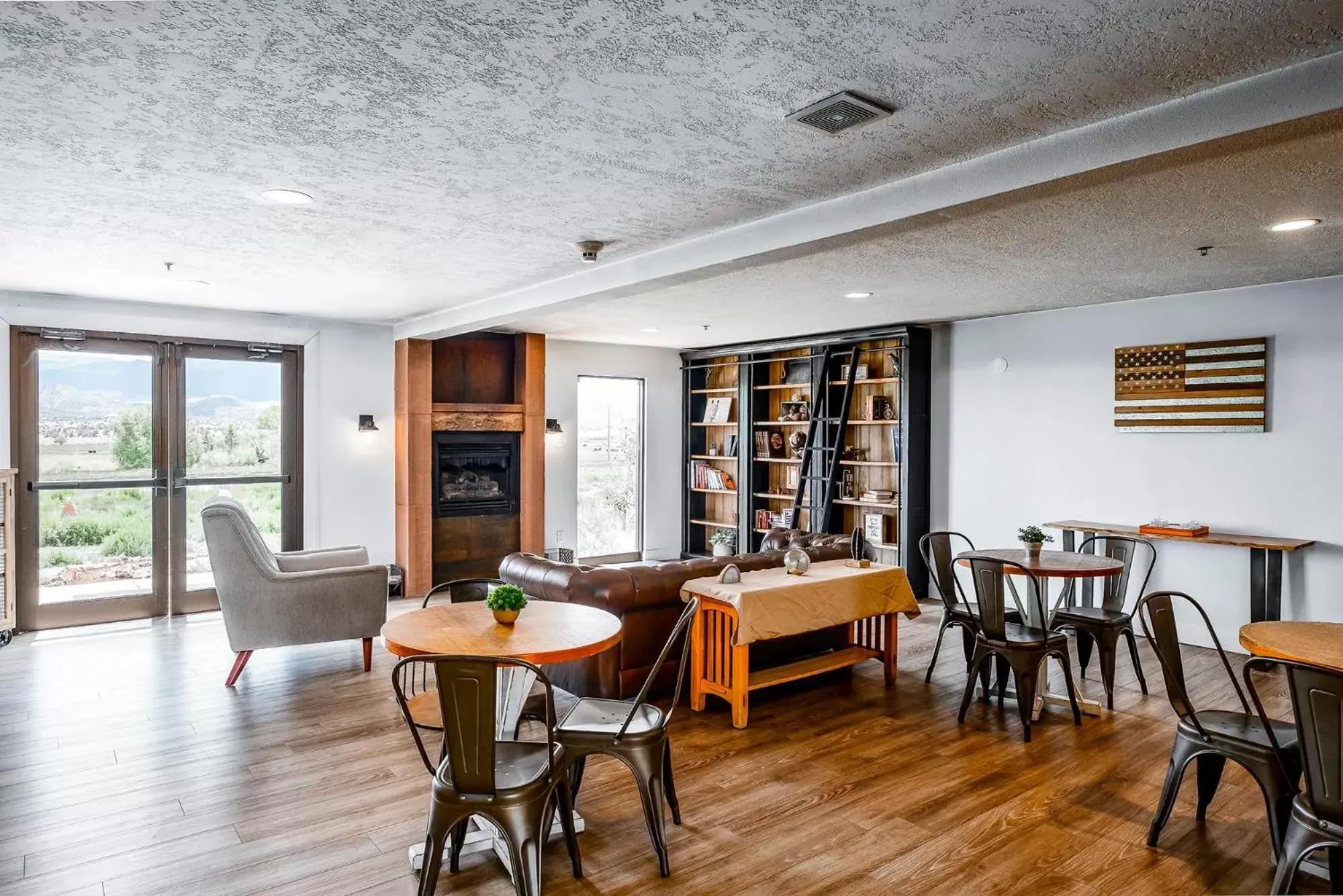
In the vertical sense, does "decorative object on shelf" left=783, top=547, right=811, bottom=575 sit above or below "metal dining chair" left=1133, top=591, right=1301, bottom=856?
above

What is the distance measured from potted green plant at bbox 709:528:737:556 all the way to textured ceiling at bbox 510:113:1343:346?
7.28ft

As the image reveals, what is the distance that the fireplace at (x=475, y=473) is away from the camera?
771 cm

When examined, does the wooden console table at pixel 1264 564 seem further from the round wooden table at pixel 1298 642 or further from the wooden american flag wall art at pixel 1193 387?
the round wooden table at pixel 1298 642

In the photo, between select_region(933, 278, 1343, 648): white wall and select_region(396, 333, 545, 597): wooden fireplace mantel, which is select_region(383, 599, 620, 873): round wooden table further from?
select_region(933, 278, 1343, 648): white wall

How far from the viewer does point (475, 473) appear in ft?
26.0

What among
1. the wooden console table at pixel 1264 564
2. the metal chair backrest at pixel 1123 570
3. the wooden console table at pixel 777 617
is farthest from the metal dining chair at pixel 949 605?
the wooden console table at pixel 1264 564

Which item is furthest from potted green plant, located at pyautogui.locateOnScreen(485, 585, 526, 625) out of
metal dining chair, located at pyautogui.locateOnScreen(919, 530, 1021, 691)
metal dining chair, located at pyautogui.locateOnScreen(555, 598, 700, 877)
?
metal dining chair, located at pyautogui.locateOnScreen(919, 530, 1021, 691)

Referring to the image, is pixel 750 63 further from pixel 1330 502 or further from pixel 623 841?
pixel 1330 502

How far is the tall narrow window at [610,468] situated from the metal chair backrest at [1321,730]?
7.29m

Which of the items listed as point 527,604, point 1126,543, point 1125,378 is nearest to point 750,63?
point 527,604

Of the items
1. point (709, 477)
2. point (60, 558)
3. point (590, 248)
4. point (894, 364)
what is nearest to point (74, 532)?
point (60, 558)

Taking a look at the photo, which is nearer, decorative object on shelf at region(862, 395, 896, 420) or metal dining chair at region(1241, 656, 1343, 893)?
metal dining chair at region(1241, 656, 1343, 893)

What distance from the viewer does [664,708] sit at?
4430 mm

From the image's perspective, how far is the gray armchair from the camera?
15.5 ft
